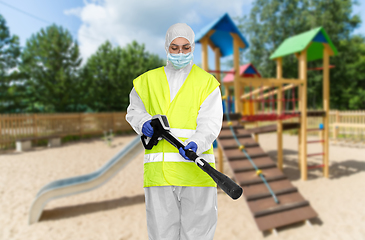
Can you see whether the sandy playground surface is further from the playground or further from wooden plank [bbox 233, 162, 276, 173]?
wooden plank [bbox 233, 162, 276, 173]

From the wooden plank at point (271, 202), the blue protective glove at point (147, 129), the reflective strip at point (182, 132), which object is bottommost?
the wooden plank at point (271, 202)

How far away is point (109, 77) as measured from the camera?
18781mm

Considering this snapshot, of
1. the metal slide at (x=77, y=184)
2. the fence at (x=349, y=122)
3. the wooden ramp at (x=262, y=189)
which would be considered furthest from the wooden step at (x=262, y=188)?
the fence at (x=349, y=122)

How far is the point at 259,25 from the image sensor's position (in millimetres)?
26734

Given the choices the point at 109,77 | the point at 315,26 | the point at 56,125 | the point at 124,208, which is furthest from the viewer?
the point at 315,26

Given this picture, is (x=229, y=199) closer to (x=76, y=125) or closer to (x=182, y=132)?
(x=182, y=132)

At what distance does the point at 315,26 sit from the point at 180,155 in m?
28.3

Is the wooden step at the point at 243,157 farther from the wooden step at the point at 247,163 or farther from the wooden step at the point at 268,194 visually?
the wooden step at the point at 268,194

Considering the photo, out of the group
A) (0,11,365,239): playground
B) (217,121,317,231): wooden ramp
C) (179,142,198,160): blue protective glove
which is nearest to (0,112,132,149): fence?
(0,11,365,239): playground

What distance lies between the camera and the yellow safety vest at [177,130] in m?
1.12

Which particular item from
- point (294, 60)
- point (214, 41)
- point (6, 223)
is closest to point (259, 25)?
point (294, 60)

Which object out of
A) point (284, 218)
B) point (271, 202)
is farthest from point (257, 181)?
point (284, 218)

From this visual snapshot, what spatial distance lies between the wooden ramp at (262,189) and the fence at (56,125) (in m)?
12.3

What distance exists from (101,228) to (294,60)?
25.9 metres
